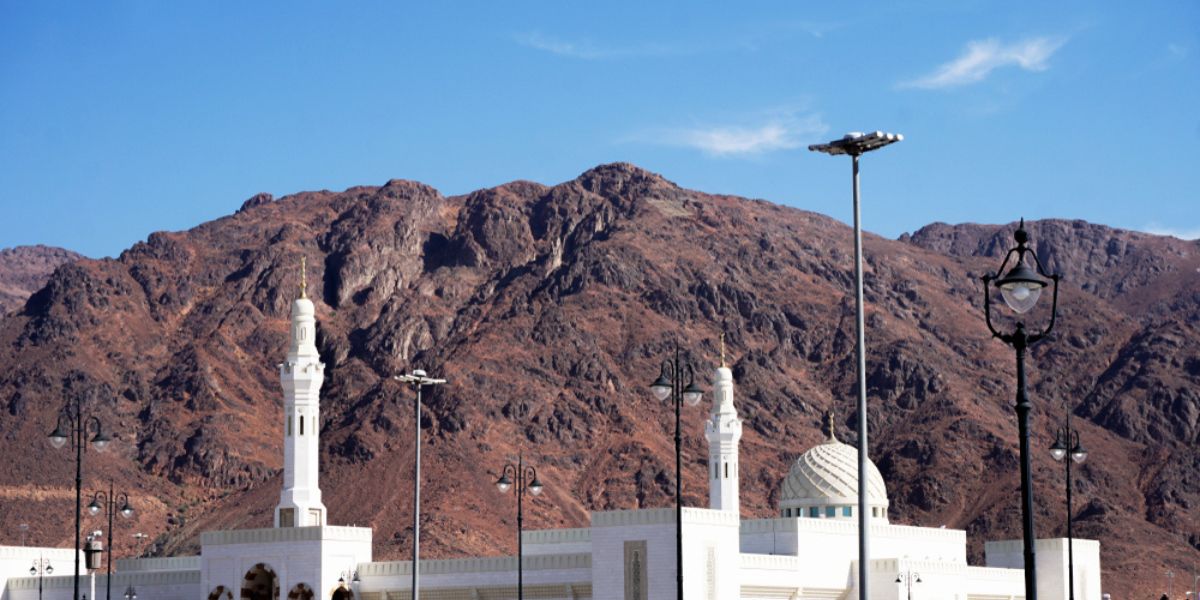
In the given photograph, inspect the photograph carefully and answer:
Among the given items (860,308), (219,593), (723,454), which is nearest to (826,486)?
(723,454)

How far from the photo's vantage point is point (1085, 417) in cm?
16225

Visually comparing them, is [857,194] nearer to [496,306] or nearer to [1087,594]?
[1087,594]

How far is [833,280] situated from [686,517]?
12327cm

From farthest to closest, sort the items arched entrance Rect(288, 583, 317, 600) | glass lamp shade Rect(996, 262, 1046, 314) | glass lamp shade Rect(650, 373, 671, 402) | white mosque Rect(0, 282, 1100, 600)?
arched entrance Rect(288, 583, 317, 600) → white mosque Rect(0, 282, 1100, 600) → glass lamp shade Rect(650, 373, 671, 402) → glass lamp shade Rect(996, 262, 1046, 314)

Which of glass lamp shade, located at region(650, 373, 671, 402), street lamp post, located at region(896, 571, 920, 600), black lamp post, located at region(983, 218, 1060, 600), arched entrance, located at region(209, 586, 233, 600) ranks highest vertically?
glass lamp shade, located at region(650, 373, 671, 402)

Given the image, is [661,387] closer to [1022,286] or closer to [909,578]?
[1022,286]

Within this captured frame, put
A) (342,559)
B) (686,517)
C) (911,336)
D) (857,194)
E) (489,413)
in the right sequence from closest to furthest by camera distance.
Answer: (857,194) → (686,517) → (342,559) → (489,413) → (911,336)

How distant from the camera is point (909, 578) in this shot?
219ft

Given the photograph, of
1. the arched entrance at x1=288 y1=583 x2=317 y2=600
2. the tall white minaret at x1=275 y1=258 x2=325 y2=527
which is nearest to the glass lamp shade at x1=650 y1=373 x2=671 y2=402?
the arched entrance at x1=288 y1=583 x2=317 y2=600

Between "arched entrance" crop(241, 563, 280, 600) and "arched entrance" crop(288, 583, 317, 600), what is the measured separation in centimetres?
71

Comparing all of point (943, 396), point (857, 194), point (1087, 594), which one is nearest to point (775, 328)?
point (943, 396)

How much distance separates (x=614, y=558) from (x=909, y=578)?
12.6 metres

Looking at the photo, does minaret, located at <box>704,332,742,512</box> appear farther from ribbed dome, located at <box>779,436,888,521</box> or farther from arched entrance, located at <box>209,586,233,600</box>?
arched entrance, located at <box>209,586,233,600</box>

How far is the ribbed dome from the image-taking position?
74.6 metres
